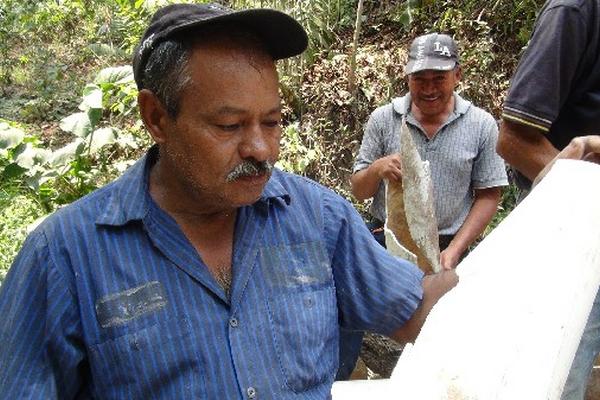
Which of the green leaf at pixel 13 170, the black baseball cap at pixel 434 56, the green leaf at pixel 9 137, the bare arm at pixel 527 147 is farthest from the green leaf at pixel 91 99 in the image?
the bare arm at pixel 527 147

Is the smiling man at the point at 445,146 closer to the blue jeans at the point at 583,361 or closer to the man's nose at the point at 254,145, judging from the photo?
the blue jeans at the point at 583,361

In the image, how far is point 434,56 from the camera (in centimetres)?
333

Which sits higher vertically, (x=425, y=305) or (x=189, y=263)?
(x=189, y=263)

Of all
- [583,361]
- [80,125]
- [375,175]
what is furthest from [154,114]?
[80,125]

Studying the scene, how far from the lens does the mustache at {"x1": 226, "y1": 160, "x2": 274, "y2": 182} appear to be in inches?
55.1

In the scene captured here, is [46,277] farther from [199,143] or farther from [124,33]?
[124,33]

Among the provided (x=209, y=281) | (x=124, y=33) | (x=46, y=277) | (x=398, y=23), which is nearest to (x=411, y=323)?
(x=209, y=281)

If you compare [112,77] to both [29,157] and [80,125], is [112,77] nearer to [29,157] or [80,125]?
[80,125]

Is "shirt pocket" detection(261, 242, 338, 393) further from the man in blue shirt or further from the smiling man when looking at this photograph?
the smiling man

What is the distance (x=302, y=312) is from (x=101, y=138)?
514 centimetres

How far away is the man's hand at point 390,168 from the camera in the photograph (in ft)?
9.72

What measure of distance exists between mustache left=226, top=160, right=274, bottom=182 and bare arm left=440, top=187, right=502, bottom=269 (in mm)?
2062

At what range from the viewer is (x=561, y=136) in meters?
2.43

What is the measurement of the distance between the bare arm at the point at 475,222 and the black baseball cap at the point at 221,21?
2.04 meters
